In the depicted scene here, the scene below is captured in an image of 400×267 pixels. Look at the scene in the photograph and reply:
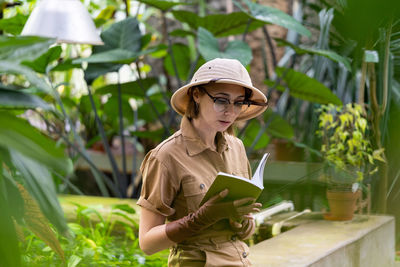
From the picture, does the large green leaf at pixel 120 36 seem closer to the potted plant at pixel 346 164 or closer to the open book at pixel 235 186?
the potted plant at pixel 346 164

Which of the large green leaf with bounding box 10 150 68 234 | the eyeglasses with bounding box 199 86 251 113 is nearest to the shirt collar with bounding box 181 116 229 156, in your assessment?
the eyeglasses with bounding box 199 86 251 113

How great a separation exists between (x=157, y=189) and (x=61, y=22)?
5.99 ft

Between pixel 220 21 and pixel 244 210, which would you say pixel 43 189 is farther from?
pixel 220 21

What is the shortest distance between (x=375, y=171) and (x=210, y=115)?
7.05 ft

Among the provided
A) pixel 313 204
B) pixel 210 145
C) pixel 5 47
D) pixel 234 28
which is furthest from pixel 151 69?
pixel 5 47

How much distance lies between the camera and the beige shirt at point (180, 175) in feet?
4.80

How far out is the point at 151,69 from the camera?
6270mm

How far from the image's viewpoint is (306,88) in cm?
361

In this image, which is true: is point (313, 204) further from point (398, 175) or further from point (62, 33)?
point (62, 33)

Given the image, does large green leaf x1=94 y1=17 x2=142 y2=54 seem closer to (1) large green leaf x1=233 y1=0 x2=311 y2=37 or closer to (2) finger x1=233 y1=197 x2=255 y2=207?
(1) large green leaf x1=233 y1=0 x2=311 y2=37

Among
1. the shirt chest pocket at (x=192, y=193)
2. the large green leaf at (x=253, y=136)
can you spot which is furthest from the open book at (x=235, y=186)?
the large green leaf at (x=253, y=136)

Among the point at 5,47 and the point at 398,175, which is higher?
the point at 5,47

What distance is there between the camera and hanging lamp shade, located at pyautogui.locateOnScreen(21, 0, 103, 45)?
9.77 feet

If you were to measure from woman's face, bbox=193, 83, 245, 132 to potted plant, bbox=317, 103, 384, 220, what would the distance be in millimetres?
1773
